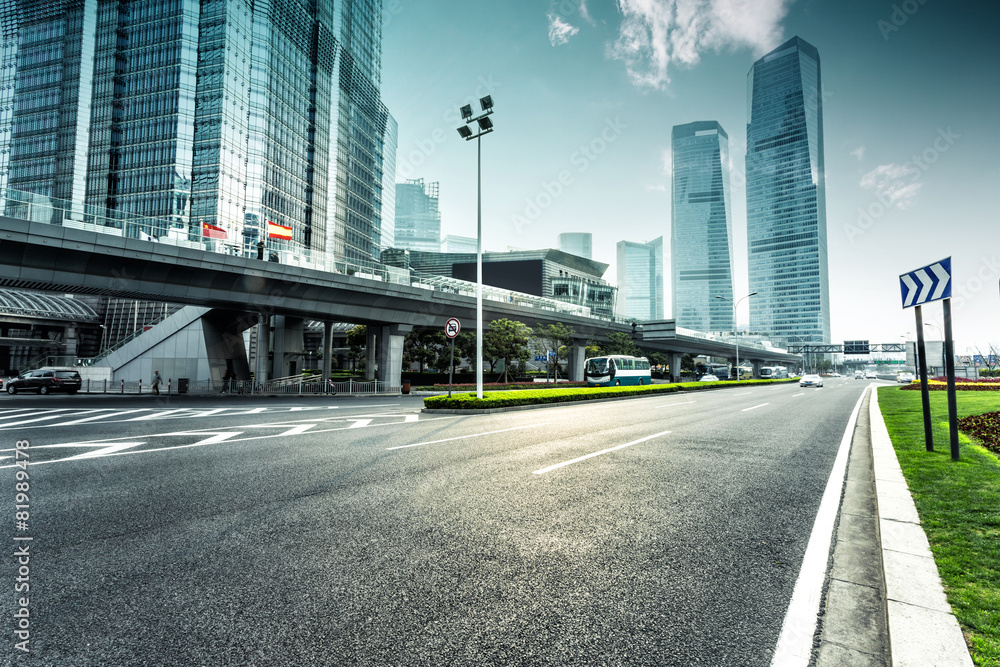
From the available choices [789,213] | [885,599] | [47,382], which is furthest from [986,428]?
[789,213]

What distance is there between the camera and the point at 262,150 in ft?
240

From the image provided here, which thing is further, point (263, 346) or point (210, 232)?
point (263, 346)

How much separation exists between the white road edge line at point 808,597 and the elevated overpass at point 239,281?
27248 mm

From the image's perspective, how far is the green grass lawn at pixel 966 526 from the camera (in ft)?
8.18

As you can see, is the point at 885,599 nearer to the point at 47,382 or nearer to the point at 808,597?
the point at 808,597

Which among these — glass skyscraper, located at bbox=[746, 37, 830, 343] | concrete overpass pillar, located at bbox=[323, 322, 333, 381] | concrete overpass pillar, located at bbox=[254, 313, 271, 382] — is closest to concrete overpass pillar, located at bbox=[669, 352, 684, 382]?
concrete overpass pillar, located at bbox=[323, 322, 333, 381]

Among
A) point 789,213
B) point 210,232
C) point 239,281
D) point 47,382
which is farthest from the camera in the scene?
point 789,213

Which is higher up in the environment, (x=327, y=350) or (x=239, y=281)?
(x=239, y=281)

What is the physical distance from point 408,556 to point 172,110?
9100 cm

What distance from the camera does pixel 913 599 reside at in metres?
2.81

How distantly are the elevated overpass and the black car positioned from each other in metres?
6.62

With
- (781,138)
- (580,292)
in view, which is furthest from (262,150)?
(781,138)

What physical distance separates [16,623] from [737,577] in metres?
4.51

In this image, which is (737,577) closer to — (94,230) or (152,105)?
(94,230)
